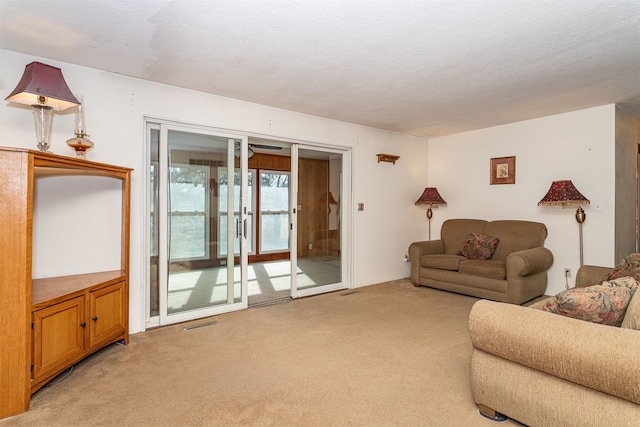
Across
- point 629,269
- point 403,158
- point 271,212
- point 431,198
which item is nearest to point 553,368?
point 629,269

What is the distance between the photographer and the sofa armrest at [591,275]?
112 inches

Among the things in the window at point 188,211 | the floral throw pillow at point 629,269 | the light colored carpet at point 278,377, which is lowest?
the light colored carpet at point 278,377

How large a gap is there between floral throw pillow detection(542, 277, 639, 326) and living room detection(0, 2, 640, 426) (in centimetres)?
214

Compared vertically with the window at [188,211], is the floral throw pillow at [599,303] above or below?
below

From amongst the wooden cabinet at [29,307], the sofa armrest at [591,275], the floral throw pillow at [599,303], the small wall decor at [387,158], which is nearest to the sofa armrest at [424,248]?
the small wall decor at [387,158]

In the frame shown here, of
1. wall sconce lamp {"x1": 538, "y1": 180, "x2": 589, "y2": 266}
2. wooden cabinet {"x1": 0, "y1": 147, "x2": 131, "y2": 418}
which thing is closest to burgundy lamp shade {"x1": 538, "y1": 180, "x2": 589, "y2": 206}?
wall sconce lamp {"x1": 538, "y1": 180, "x2": 589, "y2": 266}

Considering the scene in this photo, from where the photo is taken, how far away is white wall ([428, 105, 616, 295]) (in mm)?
3977

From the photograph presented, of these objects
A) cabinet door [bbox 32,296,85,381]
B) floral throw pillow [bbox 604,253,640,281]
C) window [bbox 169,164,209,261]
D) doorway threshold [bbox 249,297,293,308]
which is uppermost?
window [bbox 169,164,209,261]

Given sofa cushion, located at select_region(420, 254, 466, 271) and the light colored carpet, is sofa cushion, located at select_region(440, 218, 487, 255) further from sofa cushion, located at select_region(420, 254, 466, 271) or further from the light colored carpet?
the light colored carpet

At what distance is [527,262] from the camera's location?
3.82m

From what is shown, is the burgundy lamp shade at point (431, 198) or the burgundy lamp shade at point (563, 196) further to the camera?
the burgundy lamp shade at point (431, 198)

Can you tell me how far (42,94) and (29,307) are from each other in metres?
1.43

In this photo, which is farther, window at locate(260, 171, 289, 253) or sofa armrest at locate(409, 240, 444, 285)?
window at locate(260, 171, 289, 253)

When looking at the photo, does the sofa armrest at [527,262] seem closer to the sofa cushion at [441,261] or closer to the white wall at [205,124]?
the sofa cushion at [441,261]
